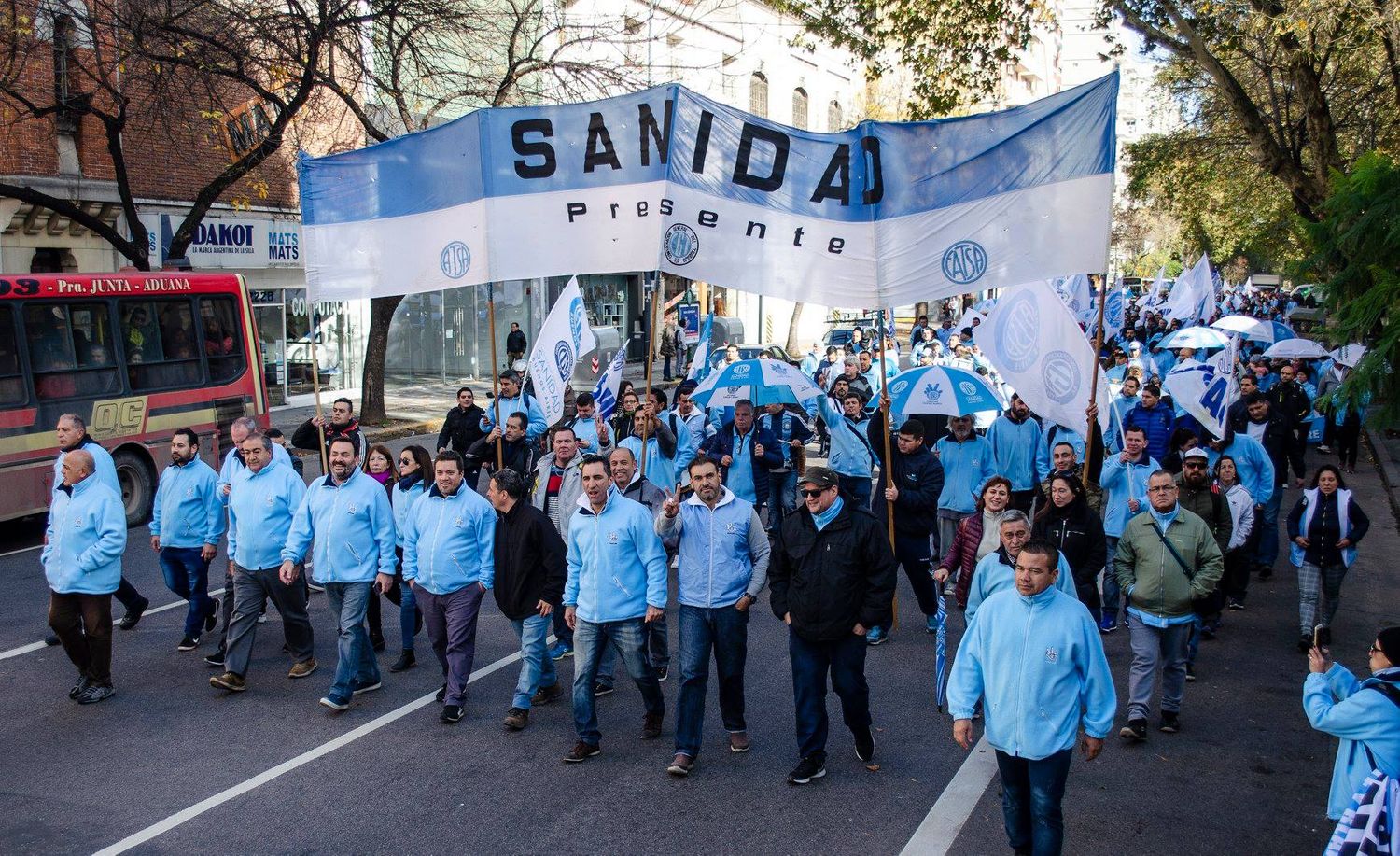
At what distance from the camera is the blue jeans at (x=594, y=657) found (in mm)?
6578

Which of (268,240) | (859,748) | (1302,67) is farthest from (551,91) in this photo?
(859,748)

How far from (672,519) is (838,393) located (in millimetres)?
7662

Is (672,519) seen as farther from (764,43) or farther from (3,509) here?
(764,43)

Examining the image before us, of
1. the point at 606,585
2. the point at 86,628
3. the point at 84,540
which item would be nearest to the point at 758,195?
the point at 606,585

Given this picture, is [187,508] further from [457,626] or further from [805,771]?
[805,771]

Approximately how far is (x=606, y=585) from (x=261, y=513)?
2.64 m

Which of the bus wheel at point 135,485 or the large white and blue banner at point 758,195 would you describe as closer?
the large white and blue banner at point 758,195

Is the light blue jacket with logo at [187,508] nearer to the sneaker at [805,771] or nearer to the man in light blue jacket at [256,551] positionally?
the man in light blue jacket at [256,551]

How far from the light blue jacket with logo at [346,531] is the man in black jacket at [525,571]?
3.00ft

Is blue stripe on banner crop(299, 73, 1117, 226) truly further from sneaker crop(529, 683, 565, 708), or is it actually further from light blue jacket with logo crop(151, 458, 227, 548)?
sneaker crop(529, 683, 565, 708)

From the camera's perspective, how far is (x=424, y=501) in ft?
23.8

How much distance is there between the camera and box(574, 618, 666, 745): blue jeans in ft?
21.6

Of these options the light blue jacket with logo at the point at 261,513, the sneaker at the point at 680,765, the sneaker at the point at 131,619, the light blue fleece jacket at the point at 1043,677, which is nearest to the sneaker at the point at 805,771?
the sneaker at the point at 680,765

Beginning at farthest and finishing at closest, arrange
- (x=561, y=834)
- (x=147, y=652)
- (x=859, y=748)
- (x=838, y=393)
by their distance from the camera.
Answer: (x=838, y=393), (x=147, y=652), (x=859, y=748), (x=561, y=834)
